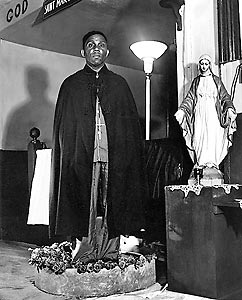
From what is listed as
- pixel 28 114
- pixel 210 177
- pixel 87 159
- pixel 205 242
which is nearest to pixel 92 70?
pixel 87 159

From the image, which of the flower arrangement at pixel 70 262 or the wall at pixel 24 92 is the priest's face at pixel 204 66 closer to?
the flower arrangement at pixel 70 262

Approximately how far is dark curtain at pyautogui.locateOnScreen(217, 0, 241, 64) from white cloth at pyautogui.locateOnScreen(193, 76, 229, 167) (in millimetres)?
296

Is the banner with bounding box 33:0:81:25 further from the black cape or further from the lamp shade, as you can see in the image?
the black cape

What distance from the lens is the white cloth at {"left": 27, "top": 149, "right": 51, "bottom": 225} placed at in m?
4.71

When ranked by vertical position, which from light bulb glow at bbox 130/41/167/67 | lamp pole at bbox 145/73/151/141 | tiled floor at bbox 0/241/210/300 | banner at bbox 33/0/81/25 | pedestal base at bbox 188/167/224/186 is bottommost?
tiled floor at bbox 0/241/210/300

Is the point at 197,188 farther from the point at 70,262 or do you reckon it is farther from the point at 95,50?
the point at 95,50

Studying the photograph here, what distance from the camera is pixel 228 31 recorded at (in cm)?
340

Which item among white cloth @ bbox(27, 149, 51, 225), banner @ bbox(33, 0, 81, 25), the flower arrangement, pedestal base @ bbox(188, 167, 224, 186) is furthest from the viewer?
white cloth @ bbox(27, 149, 51, 225)

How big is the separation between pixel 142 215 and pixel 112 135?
0.65 meters

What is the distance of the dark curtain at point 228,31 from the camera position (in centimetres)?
335

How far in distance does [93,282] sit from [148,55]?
80.3 inches

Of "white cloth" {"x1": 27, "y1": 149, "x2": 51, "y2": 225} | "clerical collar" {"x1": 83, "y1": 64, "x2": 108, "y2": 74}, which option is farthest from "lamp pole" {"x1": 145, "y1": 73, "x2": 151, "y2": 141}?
"white cloth" {"x1": 27, "y1": 149, "x2": 51, "y2": 225}

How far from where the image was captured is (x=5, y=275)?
3826 millimetres

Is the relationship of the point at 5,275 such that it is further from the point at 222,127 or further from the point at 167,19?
the point at 167,19
